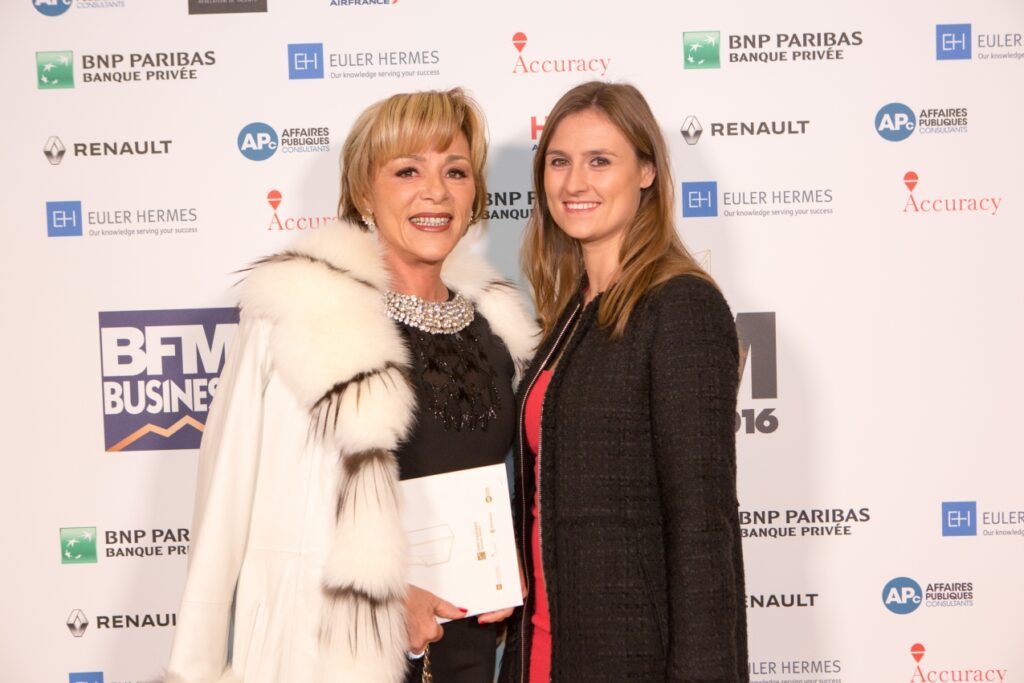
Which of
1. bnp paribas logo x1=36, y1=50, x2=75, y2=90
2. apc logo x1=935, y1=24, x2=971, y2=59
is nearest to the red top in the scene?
apc logo x1=935, y1=24, x2=971, y2=59

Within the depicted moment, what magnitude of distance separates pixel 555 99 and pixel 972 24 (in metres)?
1.61

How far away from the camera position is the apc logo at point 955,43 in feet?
10.3

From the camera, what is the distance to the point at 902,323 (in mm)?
3172

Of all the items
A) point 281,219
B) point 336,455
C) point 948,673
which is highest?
point 281,219

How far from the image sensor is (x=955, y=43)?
313 cm

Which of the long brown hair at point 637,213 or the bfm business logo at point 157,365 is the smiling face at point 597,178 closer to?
the long brown hair at point 637,213

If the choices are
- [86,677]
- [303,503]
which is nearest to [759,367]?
[303,503]

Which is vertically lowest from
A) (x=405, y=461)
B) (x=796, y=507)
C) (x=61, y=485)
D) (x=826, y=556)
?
(x=826, y=556)

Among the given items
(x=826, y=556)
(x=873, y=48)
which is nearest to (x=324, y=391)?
(x=826, y=556)

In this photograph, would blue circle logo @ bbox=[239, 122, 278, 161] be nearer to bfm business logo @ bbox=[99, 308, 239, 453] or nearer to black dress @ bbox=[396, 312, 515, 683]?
bfm business logo @ bbox=[99, 308, 239, 453]

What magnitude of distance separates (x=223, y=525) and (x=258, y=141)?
1.69 metres

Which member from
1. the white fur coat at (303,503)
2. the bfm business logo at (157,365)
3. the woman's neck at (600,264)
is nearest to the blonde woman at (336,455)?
the white fur coat at (303,503)

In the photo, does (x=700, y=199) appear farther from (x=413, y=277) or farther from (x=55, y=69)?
(x=55, y=69)

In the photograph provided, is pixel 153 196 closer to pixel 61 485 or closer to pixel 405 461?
pixel 61 485
